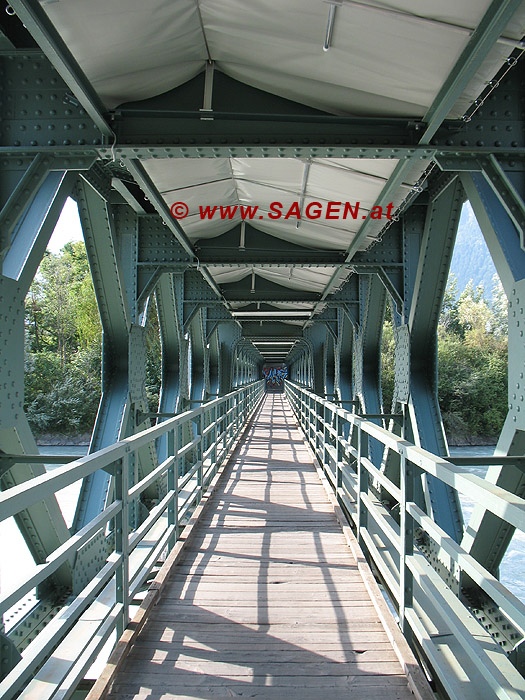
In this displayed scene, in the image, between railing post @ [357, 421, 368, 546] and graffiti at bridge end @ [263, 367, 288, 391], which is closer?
railing post @ [357, 421, 368, 546]

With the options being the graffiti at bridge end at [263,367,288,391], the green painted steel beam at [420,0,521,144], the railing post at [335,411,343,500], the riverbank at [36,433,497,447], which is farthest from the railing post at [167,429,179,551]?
the graffiti at bridge end at [263,367,288,391]

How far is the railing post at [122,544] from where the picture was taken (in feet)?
8.54

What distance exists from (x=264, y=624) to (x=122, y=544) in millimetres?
978

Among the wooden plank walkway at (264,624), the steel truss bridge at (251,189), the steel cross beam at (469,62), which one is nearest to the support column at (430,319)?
the steel truss bridge at (251,189)

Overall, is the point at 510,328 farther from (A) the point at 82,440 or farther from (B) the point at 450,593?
(A) the point at 82,440

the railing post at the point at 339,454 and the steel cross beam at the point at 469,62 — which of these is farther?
the railing post at the point at 339,454

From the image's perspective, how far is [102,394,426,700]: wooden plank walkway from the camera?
232 cm

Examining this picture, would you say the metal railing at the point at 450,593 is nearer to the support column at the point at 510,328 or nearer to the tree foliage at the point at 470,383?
the support column at the point at 510,328

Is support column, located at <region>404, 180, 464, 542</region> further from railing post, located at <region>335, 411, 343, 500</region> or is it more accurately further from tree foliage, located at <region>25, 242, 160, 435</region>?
tree foliage, located at <region>25, 242, 160, 435</region>

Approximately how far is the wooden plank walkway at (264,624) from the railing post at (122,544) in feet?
0.63

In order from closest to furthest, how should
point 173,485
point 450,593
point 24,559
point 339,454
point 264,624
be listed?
point 450,593, point 264,624, point 173,485, point 339,454, point 24,559

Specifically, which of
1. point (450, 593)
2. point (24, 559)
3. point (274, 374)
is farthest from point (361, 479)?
point (274, 374)

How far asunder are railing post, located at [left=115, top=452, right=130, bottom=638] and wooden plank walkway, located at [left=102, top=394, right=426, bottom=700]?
19cm

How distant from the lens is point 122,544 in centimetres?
262
